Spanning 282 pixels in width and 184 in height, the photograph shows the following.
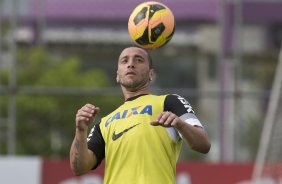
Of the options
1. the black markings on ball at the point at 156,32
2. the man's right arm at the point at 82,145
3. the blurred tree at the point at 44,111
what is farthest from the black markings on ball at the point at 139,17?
the blurred tree at the point at 44,111

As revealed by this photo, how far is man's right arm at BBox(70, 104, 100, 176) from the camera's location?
655 cm

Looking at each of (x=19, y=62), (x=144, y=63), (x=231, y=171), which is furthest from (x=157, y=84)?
(x=144, y=63)

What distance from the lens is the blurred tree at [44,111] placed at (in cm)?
1789

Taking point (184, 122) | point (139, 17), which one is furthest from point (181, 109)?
point (139, 17)

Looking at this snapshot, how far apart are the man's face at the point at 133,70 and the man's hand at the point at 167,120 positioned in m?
0.63

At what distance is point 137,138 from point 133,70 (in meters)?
0.50

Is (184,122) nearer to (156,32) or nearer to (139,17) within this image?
(156,32)

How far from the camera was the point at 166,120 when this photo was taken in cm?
628

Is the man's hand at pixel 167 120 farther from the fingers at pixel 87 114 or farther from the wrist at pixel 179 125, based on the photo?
the fingers at pixel 87 114

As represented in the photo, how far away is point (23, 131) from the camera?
17828mm

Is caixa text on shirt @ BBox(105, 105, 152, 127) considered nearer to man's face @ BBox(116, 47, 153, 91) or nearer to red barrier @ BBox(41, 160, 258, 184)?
man's face @ BBox(116, 47, 153, 91)

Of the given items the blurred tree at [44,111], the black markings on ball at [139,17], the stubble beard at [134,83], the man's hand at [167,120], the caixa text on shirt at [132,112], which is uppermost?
the black markings on ball at [139,17]

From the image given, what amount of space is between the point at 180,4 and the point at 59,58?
302 cm

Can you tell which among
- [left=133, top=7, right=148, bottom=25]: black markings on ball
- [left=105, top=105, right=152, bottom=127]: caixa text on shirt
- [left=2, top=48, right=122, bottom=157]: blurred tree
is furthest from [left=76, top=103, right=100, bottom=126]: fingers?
[left=2, top=48, right=122, bottom=157]: blurred tree
